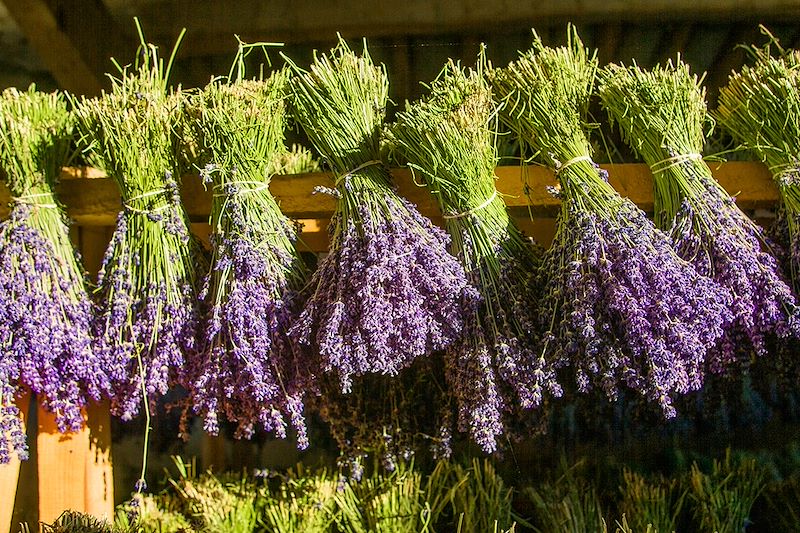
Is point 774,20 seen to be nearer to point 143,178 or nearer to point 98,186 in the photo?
point 143,178

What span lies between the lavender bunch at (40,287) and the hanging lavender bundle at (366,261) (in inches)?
22.1

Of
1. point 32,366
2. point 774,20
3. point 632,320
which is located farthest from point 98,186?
point 774,20

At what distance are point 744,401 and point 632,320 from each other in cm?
96

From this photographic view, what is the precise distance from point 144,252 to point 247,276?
0.90ft

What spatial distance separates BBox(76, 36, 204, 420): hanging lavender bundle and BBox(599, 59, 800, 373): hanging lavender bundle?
1.04 metres

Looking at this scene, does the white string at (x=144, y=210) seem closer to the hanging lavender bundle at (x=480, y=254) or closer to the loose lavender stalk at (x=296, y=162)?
the loose lavender stalk at (x=296, y=162)

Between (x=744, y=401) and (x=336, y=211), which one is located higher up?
(x=336, y=211)

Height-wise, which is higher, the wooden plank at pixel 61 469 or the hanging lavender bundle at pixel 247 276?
the hanging lavender bundle at pixel 247 276

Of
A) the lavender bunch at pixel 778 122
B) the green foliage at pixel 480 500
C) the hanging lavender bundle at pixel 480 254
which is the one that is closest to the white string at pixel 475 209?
the hanging lavender bundle at pixel 480 254

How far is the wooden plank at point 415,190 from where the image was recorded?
A: 183cm

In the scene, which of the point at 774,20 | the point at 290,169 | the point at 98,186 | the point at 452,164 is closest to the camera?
the point at 452,164

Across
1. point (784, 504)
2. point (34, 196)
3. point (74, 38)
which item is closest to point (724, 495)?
point (784, 504)

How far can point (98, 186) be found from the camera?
1968 millimetres

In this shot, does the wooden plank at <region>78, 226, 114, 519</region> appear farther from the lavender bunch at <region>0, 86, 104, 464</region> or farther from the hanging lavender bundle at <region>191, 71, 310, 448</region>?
the hanging lavender bundle at <region>191, 71, 310, 448</region>
